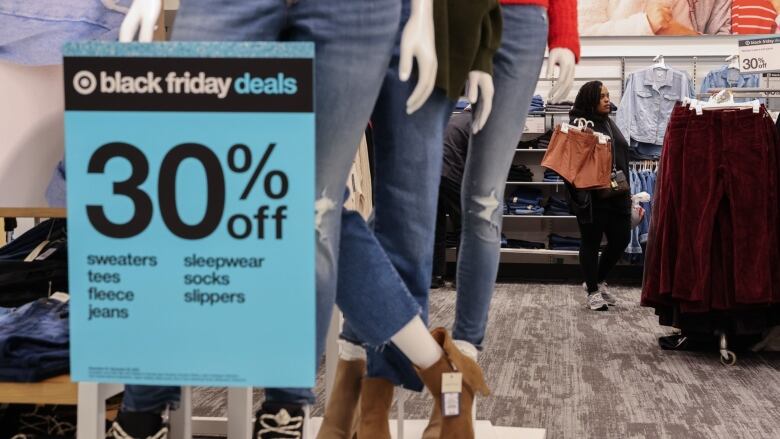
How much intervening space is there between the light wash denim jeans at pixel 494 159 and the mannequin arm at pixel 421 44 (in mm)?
499

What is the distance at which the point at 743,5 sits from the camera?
7.26 m

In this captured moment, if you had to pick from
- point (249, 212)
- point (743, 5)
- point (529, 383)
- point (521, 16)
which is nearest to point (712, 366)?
point (529, 383)

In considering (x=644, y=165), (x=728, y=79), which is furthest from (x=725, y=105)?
(x=728, y=79)

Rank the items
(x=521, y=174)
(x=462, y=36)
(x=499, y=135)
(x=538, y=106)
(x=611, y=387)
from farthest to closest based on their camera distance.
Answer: (x=521, y=174) → (x=538, y=106) → (x=611, y=387) → (x=499, y=135) → (x=462, y=36)

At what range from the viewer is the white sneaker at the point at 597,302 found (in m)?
5.26

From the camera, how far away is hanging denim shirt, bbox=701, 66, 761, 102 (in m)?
6.80

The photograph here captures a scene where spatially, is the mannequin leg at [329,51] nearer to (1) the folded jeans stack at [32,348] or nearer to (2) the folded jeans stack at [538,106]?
(1) the folded jeans stack at [32,348]

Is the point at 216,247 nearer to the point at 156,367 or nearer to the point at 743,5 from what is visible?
the point at 156,367

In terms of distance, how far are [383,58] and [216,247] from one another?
1.28 ft

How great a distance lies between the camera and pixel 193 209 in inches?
37.5

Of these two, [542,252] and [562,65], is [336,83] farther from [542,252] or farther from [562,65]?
[542,252]

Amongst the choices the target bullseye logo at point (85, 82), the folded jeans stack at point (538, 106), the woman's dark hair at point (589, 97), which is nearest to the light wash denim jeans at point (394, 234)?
the target bullseye logo at point (85, 82)

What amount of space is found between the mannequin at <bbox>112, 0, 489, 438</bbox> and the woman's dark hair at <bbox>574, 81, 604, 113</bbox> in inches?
159

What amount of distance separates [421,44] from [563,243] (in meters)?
5.90
